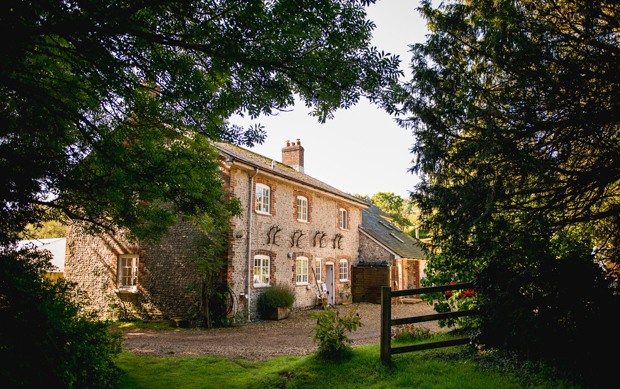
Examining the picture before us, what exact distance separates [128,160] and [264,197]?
1009 cm

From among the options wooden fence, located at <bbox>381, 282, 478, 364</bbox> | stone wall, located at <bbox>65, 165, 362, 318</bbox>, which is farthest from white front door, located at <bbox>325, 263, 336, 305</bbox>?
wooden fence, located at <bbox>381, 282, 478, 364</bbox>

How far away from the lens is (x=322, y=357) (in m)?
6.32

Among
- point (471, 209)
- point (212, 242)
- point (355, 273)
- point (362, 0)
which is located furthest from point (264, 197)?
point (362, 0)

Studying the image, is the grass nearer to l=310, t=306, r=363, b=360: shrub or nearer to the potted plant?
l=310, t=306, r=363, b=360: shrub

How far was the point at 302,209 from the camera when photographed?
18.5m

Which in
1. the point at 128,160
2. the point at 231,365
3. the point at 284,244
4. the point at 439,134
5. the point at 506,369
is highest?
the point at 439,134

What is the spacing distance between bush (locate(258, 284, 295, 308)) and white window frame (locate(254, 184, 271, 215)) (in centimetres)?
314

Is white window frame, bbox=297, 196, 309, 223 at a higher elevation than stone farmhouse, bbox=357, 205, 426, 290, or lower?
higher

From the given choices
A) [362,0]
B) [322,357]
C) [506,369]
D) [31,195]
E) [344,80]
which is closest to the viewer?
[362,0]

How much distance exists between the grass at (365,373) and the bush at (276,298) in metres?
7.70

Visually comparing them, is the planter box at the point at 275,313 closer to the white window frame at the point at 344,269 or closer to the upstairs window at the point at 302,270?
the upstairs window at the point at 302,270

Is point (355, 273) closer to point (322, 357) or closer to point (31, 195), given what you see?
point (322, 357)

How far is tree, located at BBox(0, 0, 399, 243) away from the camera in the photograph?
11.5 ft

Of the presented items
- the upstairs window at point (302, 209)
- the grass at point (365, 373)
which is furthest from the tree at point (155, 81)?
the upstairs window at point (302, 209)
